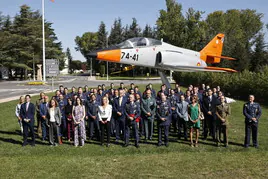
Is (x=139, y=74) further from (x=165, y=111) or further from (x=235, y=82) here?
(x=165, y=111)

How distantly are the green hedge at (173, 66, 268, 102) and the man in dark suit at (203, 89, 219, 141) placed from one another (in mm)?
11234

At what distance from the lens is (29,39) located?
162 ft

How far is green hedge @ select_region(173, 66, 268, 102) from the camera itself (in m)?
20.5

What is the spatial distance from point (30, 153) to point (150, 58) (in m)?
6.56

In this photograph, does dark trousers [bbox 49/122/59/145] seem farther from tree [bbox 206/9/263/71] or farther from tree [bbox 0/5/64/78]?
tree [bbox 206/9/263/71]

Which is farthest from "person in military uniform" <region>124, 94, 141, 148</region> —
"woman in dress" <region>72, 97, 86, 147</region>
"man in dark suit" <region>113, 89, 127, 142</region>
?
"woman in dress" <region>72, 97, 86, 147</region>

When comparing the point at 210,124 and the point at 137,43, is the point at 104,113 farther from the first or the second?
the point at 210,124

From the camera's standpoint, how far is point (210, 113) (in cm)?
→ 1066

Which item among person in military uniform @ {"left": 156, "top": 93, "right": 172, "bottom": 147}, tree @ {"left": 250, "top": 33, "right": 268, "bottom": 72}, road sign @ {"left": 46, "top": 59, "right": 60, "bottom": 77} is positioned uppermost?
tree @ {"left": 250, "top": 33, "right": 268, "bottom": 72}

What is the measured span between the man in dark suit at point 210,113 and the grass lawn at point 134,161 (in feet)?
2.13

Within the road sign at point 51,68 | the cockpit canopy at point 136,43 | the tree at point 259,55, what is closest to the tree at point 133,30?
the tree at point 259,55

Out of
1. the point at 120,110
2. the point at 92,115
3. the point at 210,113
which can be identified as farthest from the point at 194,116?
the point at 92,115

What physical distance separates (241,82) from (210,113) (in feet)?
44.3

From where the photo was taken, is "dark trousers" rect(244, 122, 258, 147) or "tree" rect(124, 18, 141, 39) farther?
"tree" rect(124, 18, 141, 39)
